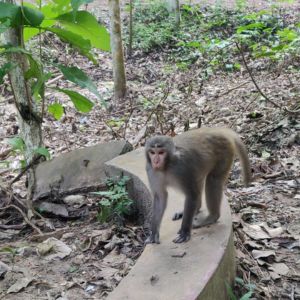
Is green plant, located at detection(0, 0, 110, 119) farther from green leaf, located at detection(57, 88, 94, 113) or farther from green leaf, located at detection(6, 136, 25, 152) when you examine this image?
green leaf, located at detection(6, 136, 25, 152)

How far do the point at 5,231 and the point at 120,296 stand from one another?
2.21 metres

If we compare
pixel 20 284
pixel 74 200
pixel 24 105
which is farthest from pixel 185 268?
pixel 24 105

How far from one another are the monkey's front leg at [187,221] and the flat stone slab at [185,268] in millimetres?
58

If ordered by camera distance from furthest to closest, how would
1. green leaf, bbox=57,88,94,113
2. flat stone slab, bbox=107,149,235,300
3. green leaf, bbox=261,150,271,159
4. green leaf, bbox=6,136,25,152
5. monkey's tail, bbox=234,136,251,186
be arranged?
green leaf, bbox=261,150,271,159
green leaf, bbox=6,136,25,152
green leaf, bbox=57,88,94,113
monkey's tail, bbox=234,136,251,186
flat stone slab, bbox=107,149,235,300

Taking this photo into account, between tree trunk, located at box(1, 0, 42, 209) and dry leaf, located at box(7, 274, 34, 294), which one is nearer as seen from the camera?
dry leaf, located at box(7, 274, 34, 294)

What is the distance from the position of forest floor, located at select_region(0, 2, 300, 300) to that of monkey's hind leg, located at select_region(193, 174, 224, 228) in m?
0.40

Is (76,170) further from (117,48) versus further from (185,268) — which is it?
(117,48)

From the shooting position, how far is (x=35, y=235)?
15.0ft

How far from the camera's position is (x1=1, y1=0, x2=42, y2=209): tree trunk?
4.80 m

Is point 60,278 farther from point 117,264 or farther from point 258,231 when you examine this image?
point 258,231

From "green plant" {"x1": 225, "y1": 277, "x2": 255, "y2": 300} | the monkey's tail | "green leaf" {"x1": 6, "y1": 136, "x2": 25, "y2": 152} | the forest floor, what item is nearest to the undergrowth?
the forest floor

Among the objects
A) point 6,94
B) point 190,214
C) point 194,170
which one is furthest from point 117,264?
point 6,94

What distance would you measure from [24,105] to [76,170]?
0.97 meters

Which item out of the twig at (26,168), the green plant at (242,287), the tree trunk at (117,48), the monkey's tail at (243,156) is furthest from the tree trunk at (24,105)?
the tree trunk at (117,48)
